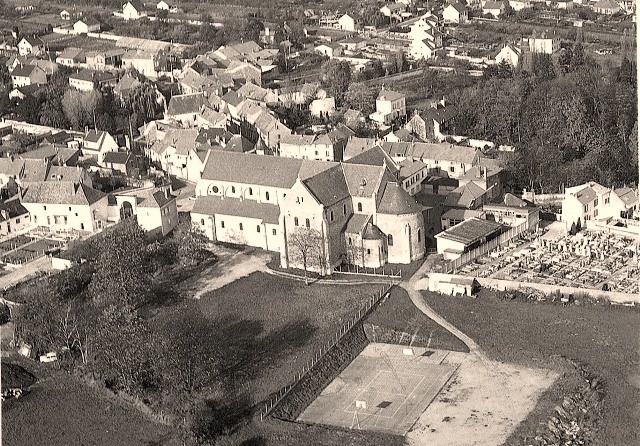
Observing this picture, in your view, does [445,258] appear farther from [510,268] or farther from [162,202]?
[162,202]

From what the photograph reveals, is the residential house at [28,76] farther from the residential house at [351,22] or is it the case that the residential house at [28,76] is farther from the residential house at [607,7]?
the residential house at [607,7]

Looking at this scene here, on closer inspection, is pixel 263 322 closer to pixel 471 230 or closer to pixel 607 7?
pixel 471 230

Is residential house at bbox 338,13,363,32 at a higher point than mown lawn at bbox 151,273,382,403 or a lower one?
higher

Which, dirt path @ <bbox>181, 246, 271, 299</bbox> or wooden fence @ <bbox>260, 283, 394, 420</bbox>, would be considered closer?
wooden fence @ <bbox>260, 283, 394, 420</bbox>

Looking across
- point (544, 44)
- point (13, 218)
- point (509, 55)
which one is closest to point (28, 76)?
point (13, 218)

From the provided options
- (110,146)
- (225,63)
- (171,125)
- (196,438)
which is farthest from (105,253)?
(225,63)

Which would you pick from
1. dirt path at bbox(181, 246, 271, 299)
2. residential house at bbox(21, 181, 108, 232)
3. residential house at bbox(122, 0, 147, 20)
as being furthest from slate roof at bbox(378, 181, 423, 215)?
residential house at bbox(122, 0, 147, 20)

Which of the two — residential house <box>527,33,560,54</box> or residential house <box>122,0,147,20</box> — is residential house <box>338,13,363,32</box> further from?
residential house <box>122,0,147,20</box>
